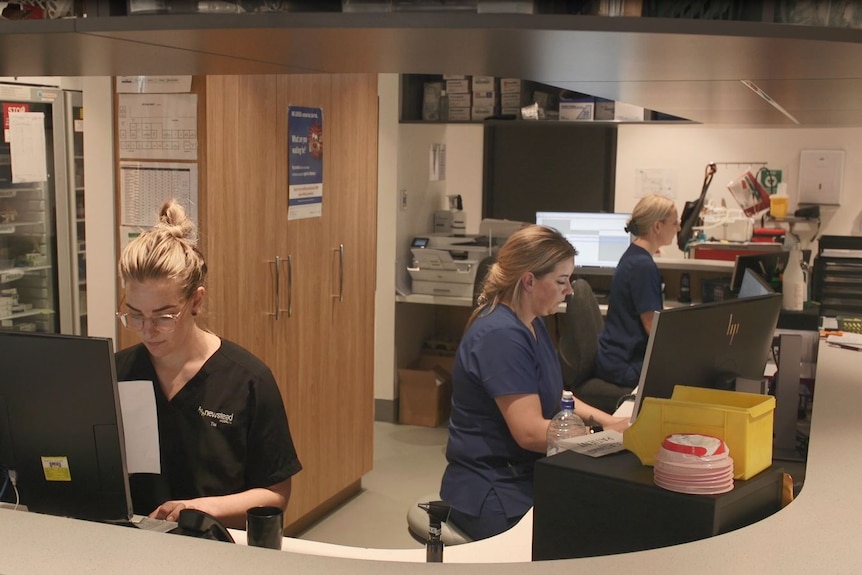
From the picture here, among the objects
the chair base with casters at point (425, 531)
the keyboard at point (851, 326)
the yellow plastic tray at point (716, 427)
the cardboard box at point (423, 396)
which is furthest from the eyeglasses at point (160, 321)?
the cardboard box at point (423, 396)

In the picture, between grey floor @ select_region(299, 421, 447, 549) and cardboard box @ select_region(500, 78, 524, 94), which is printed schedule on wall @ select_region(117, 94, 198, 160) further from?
cardboard box @ select_region(500, 78, 524, 94)

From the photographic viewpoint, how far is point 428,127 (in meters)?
6.05

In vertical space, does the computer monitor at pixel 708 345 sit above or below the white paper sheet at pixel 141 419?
above

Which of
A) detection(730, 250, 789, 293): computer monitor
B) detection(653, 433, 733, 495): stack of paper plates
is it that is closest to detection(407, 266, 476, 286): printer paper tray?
detection(730, 250, 789, 293): computer monitor

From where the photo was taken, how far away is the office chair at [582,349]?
4.28 m

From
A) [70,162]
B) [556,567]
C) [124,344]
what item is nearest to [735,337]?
[556,567]

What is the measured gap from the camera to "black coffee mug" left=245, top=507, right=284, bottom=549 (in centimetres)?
169

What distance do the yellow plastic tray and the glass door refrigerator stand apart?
3.95 metres

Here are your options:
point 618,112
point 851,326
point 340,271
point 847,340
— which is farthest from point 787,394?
point 618,112

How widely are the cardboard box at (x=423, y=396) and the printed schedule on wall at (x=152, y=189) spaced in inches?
104

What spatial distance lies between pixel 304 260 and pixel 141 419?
1.90 meters

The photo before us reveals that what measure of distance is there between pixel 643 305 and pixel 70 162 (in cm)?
302

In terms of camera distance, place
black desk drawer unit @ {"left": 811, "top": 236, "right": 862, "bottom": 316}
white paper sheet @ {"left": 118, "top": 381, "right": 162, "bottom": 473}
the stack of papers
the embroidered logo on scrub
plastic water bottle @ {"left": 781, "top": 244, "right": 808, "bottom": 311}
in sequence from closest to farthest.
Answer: white paper sheet @ {"left": 118, "top": 381, "right": 162, "bottom": 473} < the embroidered logo on scrub < the stack of papers < plastic water bottle @ {"left": 781, "top": 244, "right": 808, "bottom": 311} < black desk drawer unit @ {"left": 811, "top": 236, "right": 862, "bottom": 316}

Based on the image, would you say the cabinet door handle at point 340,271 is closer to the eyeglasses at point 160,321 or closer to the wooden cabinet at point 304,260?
the wooden cabinet at point 304,260
